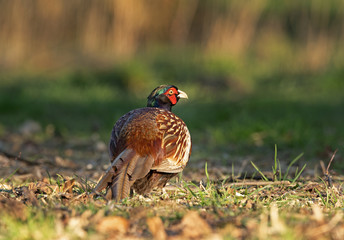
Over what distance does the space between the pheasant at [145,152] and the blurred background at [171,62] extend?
3561 millimetres

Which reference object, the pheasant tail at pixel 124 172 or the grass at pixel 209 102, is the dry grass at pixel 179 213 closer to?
the pheasant tail at pixel 124 172

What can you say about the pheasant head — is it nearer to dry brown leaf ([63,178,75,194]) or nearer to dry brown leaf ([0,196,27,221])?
dry brown leaf ([63,178,75,194])

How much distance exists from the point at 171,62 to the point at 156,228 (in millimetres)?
11015

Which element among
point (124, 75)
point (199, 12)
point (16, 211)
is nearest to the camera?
point (16, 211)

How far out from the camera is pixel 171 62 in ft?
43.9

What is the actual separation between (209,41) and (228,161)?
8896 mm

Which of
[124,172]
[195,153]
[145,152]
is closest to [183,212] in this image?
[124,172]

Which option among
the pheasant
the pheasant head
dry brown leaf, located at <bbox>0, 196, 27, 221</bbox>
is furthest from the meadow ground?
the pheasant head

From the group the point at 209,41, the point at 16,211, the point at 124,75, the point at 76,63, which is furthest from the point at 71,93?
the point at 16,211

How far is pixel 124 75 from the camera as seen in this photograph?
468 inches

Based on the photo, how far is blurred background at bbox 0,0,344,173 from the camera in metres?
8.77

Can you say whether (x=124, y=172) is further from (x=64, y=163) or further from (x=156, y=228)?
(x=64, y=163)

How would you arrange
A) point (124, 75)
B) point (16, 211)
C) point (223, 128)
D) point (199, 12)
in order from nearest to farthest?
point (16, 211) < point (223, 128) < point (124, 75) < point (199, 12)

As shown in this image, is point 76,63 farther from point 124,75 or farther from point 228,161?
point 228,161
